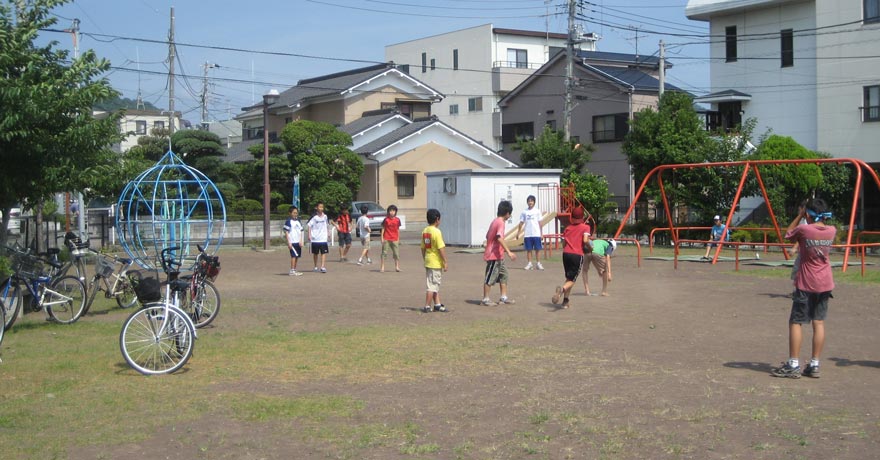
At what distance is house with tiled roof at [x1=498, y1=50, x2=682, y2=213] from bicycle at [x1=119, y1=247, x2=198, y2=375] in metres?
34.7

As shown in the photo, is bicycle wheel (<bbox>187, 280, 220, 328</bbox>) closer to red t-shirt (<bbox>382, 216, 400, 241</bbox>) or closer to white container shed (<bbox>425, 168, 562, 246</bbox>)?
red t-shirt (<bbox>382, 216, 400, 241</bbox>)

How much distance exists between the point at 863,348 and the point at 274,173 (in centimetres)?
3487

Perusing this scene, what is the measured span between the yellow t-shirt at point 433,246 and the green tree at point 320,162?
27873mm

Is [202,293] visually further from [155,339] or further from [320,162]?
[320,162]

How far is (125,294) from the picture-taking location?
1500 centimetres

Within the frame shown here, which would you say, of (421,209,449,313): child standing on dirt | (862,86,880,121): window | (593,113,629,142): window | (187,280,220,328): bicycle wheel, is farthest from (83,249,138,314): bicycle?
(593,113,629,142): window

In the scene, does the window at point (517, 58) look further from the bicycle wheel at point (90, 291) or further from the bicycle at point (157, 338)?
the bicycle at point (157, 338)

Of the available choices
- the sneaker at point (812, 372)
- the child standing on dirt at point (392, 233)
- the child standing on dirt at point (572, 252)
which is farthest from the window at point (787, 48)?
the sneaker at point (812, 372)

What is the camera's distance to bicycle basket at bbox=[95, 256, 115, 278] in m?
14.1


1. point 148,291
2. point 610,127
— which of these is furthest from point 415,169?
point 148,291

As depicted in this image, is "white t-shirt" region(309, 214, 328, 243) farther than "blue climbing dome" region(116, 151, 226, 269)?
Yes

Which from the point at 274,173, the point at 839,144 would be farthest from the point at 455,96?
the point at 839,144

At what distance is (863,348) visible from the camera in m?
10.4

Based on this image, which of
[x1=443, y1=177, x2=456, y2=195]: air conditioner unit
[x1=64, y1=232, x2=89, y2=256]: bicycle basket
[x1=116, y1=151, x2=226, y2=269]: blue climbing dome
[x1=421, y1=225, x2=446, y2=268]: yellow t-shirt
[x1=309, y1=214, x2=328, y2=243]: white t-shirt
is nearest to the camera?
[x1=421, y1=225, x2=446, y2=268]: yellow t-shirt
